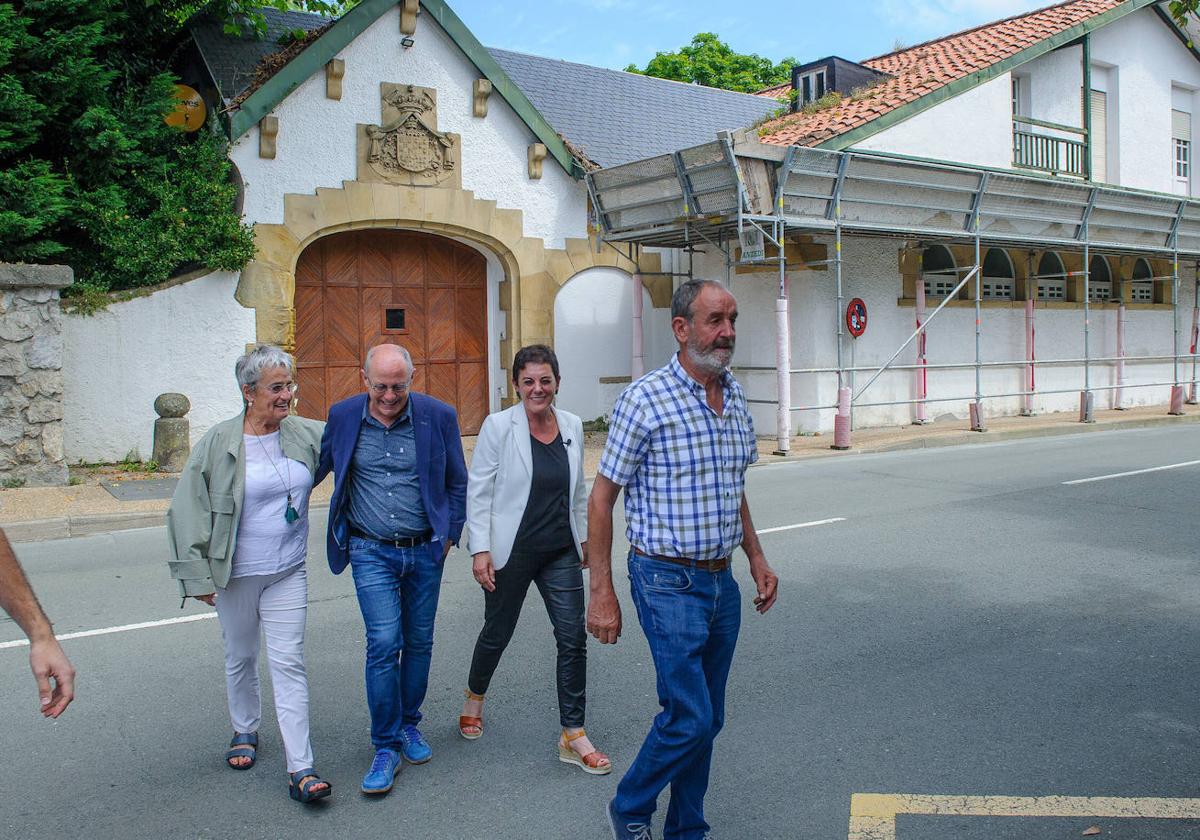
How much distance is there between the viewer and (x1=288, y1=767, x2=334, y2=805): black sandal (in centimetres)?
394

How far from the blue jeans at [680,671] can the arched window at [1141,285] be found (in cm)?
2210

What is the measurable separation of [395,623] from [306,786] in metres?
0.67

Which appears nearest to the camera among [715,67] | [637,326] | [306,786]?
[306,786]

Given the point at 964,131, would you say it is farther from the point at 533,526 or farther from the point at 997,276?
the point at 533,526

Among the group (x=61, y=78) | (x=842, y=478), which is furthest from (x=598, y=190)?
(x=61, y=78)

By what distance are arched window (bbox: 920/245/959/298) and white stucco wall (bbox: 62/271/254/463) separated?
1119cm

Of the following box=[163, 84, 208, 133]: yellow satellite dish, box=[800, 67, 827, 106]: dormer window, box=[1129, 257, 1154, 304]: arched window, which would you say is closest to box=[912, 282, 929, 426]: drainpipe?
box=[800, 67, 827, 106]: dormer window

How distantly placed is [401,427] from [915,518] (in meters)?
6.49

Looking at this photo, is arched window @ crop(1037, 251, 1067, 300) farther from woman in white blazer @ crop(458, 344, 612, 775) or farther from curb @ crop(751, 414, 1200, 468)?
woman in white blazer @ crop(458, 344, 612, 775)

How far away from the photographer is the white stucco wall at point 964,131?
16.7m

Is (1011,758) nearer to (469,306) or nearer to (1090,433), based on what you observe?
(469,306)

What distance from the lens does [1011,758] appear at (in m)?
4.36

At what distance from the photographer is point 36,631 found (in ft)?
8.54

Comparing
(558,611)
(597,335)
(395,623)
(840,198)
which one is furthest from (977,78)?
(395,623)
